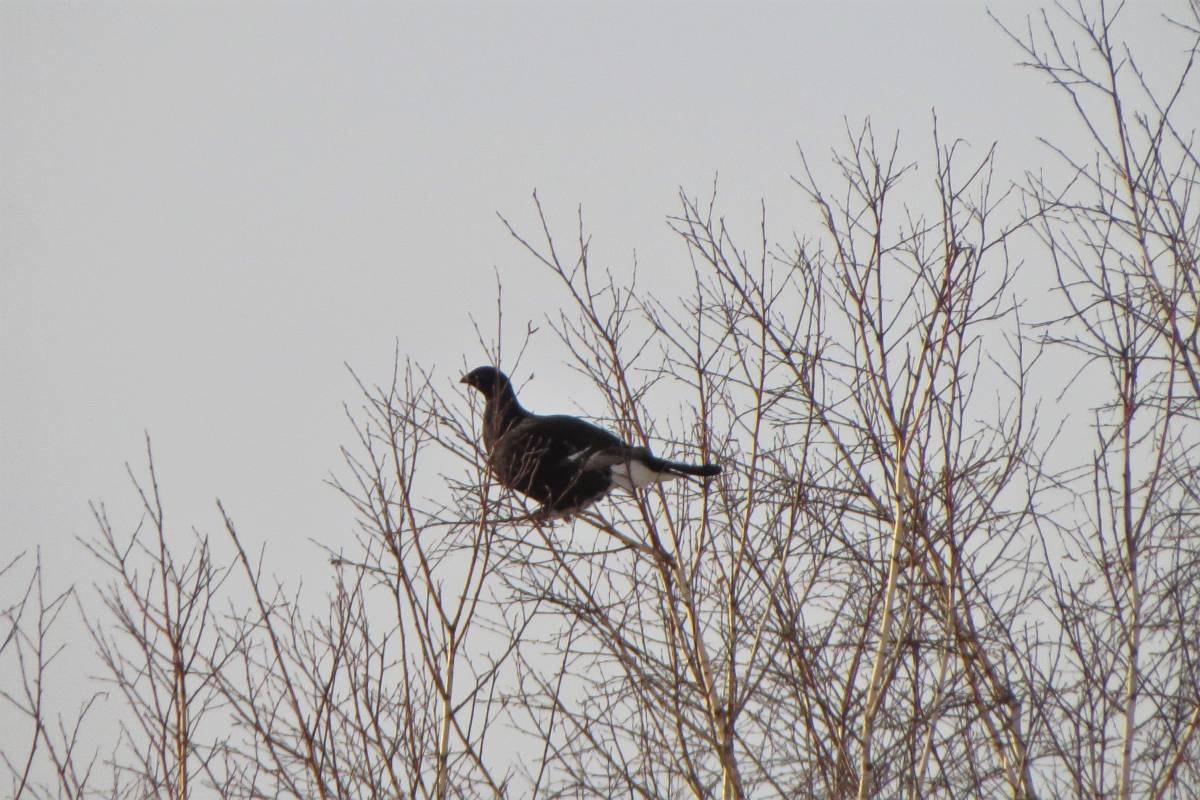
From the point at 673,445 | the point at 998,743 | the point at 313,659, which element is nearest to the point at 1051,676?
the point at 998,743

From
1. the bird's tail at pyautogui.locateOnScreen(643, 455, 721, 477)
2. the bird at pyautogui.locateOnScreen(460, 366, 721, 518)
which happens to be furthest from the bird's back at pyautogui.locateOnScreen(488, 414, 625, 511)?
the bird's tail at pyautogui.locateOnScreen(643, 455, 721, 477)

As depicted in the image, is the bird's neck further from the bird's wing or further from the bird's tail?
the bird's tail

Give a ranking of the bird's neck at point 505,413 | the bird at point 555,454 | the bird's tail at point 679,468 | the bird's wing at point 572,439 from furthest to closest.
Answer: the bird's neck at point 505,413
the bird's wing at point 572,439
the bird at point 555,454
the bird's tail at point 679,468

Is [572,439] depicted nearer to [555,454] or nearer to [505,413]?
[555,454]

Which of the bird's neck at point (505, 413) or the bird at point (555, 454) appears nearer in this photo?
the bird at point (555, 454)

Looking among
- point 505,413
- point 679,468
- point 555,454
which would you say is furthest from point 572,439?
point 679,468

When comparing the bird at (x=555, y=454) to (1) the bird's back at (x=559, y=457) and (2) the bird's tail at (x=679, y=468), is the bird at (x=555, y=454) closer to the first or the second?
(1) the bird's back at (x=559, y=457)

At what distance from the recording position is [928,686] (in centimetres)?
524

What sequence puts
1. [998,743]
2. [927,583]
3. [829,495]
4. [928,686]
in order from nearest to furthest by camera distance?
[927,583] → [998,743] → [928,686] → [829,495]

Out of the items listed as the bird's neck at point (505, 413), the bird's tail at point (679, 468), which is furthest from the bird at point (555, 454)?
the bird's tail at point (679, 468)

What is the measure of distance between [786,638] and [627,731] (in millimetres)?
680

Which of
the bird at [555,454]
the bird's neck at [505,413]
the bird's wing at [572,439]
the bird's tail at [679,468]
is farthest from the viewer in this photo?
the bird's neck at [505,413]

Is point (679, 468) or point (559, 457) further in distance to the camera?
point (559, 457)

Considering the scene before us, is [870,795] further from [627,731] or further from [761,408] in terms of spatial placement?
[761,408]
